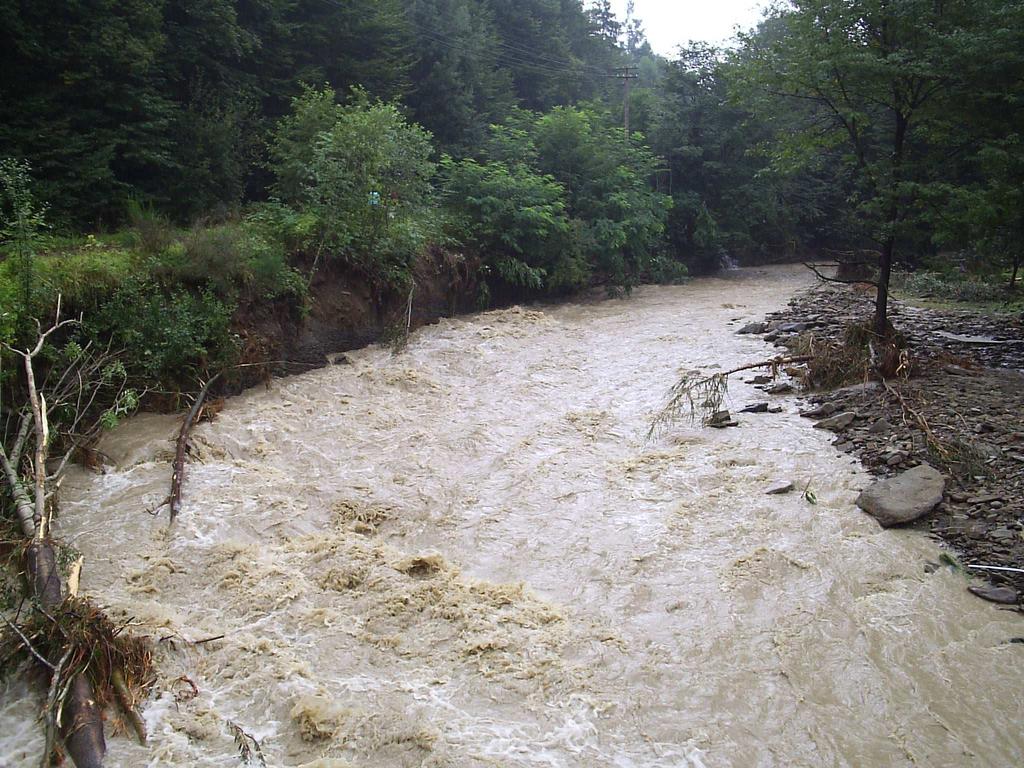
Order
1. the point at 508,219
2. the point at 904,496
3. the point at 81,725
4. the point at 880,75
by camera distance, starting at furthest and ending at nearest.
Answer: the point at 508,219 → the point at 880,75 → the point at 904,496 → the point at 81,725

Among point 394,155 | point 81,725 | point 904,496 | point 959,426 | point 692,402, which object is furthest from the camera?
point 394,155

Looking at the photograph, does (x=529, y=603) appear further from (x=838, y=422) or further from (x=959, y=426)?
(x=959, y=426)

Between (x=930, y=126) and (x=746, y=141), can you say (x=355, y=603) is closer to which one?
(x=930, y=126)

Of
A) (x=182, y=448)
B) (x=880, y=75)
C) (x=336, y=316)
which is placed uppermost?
(x=880, y=75)

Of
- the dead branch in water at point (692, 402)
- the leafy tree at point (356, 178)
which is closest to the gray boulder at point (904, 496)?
Result: the dead branch in water at point (692, 402)

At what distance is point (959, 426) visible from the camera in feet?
27.7

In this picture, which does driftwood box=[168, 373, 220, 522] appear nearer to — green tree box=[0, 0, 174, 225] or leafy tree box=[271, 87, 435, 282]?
leafy tree box=[271, 87, 435, 282]

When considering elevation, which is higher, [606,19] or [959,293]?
[606,19]

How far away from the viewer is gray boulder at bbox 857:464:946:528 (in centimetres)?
685

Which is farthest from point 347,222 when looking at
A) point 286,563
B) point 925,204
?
point 925,204

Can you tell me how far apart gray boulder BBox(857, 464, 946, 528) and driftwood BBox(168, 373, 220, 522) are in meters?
6.92

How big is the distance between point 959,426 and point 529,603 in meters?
5.90

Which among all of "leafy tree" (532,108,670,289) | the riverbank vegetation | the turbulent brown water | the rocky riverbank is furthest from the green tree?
the rocky riverbank

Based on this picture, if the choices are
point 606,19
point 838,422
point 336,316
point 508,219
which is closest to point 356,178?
point 336,316
